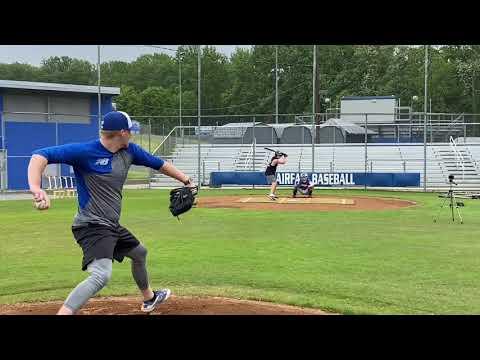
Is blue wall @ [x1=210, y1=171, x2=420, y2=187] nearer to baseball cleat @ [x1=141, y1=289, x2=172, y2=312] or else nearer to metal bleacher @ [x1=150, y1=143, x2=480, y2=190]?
metal bleacher @ [x1=150, y1=143, x2=480, y2=190]

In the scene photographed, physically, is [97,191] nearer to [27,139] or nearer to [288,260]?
[288,260]

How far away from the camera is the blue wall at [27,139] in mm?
31750

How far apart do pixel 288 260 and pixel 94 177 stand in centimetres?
513

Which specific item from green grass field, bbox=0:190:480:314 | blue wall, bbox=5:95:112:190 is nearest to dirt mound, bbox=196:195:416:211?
green grass field, bbox=0:190:480:314

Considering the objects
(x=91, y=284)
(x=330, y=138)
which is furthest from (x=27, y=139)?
(x=91, y=284)

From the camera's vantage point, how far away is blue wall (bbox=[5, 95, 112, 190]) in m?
31.8

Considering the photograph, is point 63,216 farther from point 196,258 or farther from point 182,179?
point 182,179

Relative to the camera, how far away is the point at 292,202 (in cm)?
2167

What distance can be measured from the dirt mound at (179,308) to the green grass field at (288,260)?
32cm

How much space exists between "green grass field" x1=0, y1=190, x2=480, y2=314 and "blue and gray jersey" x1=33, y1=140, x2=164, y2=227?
2340 millimetres

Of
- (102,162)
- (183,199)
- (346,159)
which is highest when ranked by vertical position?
(102,162)

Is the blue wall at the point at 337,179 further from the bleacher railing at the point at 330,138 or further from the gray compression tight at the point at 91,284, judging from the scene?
the gray compression tight at the point at 91,284

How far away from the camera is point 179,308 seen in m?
6.75
